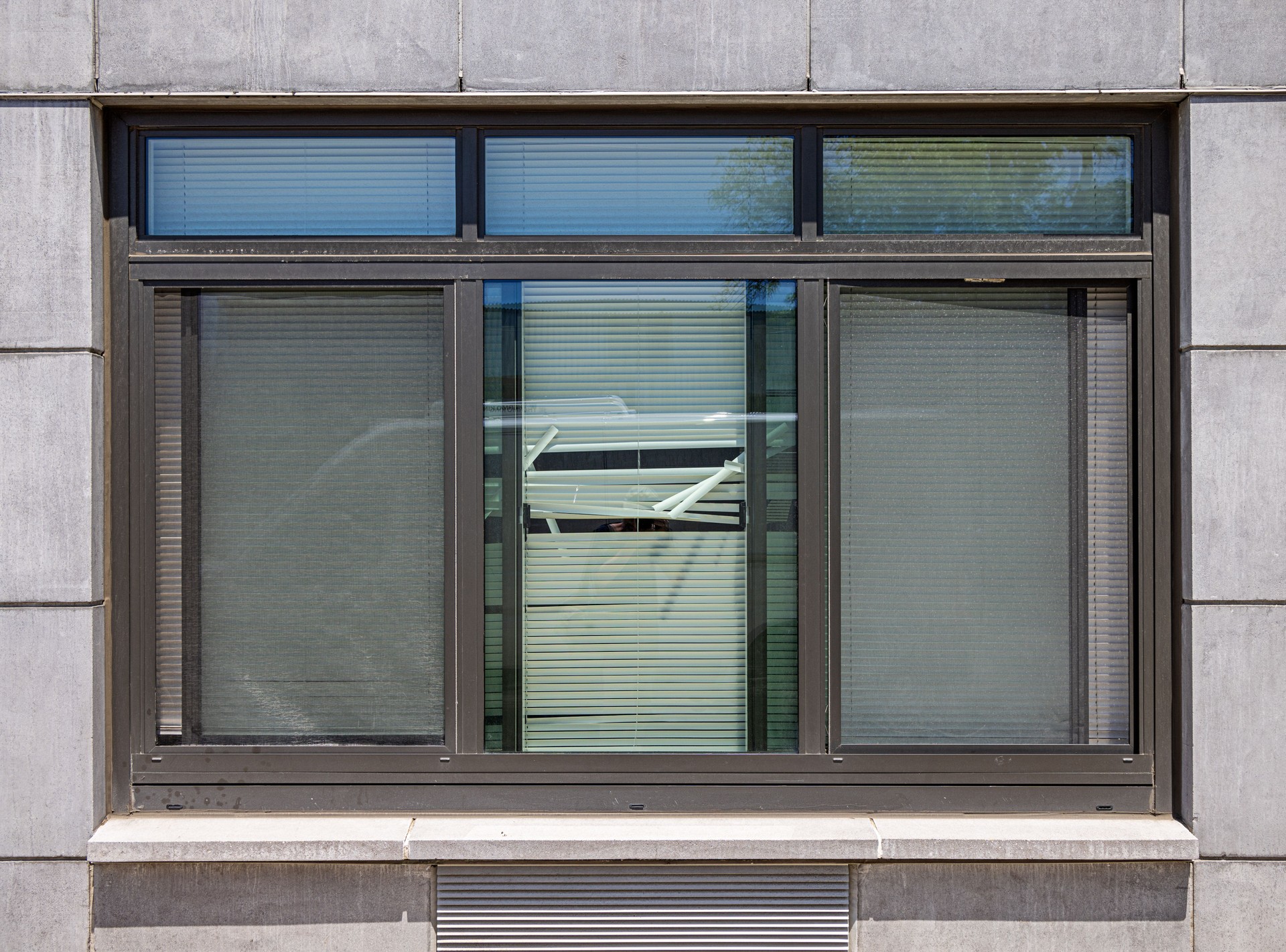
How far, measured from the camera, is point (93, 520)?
4.18 metres

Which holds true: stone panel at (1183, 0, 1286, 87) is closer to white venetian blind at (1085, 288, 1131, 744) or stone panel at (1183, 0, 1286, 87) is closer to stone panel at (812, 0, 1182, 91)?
stone panel at (812, 0, 1182, 91)

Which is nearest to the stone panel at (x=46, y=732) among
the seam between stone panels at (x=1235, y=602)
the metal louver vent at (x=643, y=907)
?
the metal louver vent at (x=643, y=907)

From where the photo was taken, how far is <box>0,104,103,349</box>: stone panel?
163 inches

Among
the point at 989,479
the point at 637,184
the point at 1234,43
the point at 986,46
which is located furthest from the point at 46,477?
the point at 1234,43

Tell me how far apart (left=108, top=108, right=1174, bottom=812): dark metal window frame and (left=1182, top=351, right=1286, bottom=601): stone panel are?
19cm

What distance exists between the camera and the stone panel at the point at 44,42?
13.6 feet

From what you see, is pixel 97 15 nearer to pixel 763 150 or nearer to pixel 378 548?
pixel 378 548

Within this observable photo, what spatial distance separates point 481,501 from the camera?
172 inches

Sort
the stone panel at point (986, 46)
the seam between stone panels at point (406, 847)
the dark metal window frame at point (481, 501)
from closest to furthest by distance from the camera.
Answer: the seam between stone panels at point (406, 847) < the stone panel at point (986, 46) < the dark metal window frame at point (481, 501)

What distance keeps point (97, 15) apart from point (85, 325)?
1385 millimetres

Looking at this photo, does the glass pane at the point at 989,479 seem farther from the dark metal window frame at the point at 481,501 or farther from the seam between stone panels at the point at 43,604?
the seam between stone panels at the point at 43,604

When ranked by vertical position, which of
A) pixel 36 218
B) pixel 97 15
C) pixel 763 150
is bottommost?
pixel 36 218

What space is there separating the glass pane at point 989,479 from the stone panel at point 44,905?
3543mm

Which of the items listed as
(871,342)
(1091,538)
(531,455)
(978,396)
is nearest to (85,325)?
(531,455)
